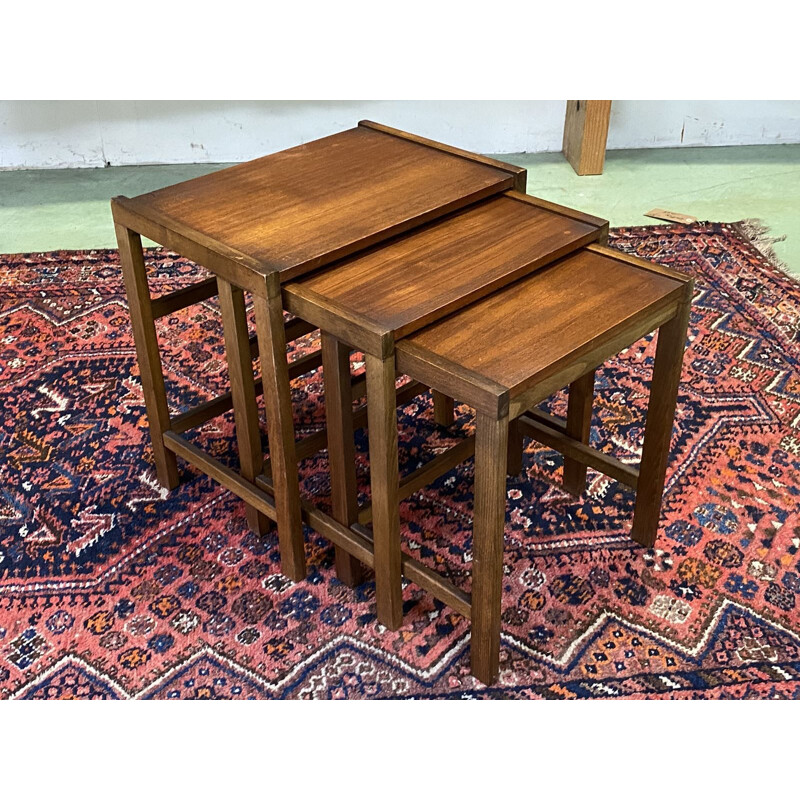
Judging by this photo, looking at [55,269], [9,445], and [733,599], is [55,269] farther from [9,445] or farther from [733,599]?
[733,599]

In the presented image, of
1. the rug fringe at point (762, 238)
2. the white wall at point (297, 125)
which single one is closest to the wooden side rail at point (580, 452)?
the rug fringe at point (762, 238)

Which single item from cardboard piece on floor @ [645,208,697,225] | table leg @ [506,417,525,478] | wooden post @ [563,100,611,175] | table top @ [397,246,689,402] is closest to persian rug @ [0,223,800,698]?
table leg @ [506,417,525,478]

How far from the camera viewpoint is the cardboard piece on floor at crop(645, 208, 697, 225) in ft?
11.6

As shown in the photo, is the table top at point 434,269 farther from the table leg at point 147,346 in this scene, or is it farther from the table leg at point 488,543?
the table leg at point 147,346

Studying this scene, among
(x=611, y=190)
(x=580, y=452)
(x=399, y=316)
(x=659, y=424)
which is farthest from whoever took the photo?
(x=611, y=190)

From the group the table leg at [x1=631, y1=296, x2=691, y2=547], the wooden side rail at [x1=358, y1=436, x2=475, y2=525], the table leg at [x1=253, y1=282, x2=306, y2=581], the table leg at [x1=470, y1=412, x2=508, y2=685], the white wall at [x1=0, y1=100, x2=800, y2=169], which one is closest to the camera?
the table leg at [x1=470, y1=412, x2=508, y2=685]

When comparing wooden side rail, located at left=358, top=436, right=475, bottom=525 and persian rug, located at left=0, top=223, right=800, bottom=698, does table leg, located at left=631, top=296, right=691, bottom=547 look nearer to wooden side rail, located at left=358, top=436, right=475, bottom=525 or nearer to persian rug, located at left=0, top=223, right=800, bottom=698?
persian rug, located at left=0, top=223, right=800, bottom=698

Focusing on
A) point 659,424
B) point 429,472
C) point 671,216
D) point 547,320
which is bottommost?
point 671,216

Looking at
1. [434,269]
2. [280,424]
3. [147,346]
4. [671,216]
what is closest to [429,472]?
[280,424]

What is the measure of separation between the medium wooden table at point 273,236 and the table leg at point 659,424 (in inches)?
18.9

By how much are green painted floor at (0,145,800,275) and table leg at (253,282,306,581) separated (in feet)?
6.18

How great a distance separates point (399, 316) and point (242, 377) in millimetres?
456

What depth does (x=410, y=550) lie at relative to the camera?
2129mm

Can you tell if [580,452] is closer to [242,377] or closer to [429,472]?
[429,472]
